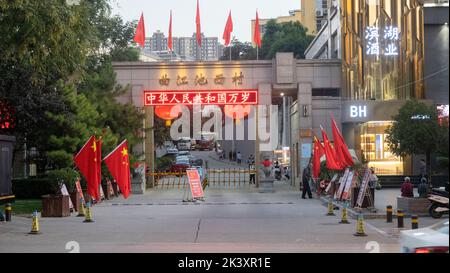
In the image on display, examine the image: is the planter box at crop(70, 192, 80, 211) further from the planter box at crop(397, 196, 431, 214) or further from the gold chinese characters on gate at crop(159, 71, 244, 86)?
the gold chinese characters on gate at crop(159, 71, 244, 86)

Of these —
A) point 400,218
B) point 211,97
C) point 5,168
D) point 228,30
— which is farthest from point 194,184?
point 228,30

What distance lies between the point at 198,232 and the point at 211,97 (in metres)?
23.1

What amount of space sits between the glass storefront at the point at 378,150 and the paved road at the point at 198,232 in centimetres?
1508

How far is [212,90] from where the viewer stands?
132 ft

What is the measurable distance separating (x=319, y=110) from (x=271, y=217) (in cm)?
1915

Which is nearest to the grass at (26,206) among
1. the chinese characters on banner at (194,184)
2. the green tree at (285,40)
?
the chinese characters on banner at (194,184)

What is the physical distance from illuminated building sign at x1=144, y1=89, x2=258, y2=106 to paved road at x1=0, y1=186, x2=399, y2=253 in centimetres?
1411

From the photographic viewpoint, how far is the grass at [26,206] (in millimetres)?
23953

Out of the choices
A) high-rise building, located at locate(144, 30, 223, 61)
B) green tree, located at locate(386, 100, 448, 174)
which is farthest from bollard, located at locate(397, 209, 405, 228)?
high-rise building, located at locate(144, 30, 223, 61)

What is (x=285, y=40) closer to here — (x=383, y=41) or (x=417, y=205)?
(x=383, y=41)

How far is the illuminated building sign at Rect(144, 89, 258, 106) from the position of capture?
132ft

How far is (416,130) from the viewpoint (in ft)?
110

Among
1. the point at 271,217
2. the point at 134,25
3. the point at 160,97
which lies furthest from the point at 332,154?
the point at 134,25

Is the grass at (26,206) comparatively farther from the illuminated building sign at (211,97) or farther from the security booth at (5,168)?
the illuminated building sign at (211,97)
